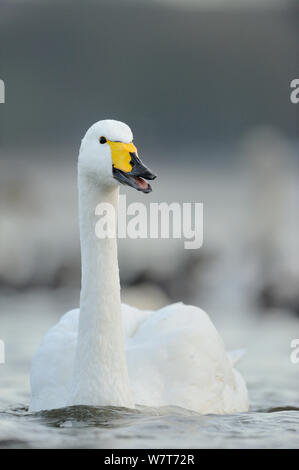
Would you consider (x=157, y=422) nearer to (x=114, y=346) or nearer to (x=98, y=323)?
(x=114, y=346)

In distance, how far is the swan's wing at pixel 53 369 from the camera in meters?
7.37

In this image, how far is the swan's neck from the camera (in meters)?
6.89

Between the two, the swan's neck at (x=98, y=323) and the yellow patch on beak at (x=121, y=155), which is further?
the swan's neck at (x=98, y=323)

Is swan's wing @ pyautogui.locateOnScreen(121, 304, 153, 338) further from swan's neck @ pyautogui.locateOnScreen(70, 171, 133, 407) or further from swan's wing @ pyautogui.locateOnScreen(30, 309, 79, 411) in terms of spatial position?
swan's neck @ pyautogui.locateOnScreen(70, 171, 133, 407)

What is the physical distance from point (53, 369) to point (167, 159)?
1856 cm

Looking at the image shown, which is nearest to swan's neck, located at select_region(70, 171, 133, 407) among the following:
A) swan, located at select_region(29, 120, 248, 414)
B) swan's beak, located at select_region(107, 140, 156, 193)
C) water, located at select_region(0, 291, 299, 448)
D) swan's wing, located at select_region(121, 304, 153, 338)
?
swan, located at select_region(29, 120, 248, 414)

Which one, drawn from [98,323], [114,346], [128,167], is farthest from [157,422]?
[128,167]

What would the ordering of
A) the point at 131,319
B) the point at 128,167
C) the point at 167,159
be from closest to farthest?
the point at 128,167, the point at 131,319, the point at 167,159

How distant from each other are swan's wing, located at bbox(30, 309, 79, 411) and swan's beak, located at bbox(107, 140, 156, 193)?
1.65 metres

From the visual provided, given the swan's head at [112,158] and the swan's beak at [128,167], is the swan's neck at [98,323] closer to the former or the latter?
the swan's head at [112,158]

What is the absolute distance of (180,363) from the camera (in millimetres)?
7664

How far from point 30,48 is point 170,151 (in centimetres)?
698

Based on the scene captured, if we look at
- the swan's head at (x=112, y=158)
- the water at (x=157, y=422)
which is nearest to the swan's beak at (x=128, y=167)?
the swan's head at (x=112, y=158)
